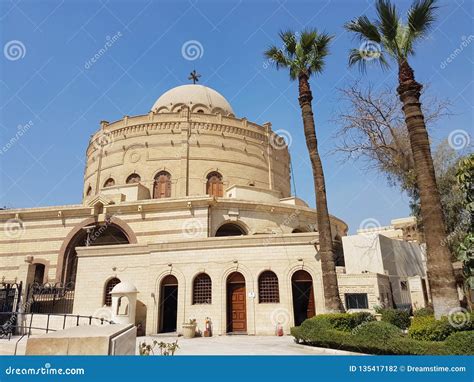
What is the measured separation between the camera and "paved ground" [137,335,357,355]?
1146 centimetres

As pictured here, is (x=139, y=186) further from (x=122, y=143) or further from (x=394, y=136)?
(x=394, y=136)

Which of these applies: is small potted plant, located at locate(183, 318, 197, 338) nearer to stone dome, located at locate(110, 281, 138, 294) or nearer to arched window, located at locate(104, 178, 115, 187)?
stone dome, located at locate(110, 281, 138, 294)

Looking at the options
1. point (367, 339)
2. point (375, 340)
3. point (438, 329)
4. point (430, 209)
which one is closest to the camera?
point (438, 329)

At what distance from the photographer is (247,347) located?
12469 millimetres

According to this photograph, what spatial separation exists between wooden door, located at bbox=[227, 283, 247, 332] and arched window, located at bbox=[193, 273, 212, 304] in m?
1.12

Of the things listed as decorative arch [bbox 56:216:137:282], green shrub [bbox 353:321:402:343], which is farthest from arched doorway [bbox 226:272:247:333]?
decorative arch [bbox 56:216:137:282]

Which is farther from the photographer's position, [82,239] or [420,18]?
[82,239]

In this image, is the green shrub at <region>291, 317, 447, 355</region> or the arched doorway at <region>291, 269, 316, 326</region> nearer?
the green shrub at <region>291, 317, 447, 355</region>

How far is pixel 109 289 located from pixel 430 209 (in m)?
17.0

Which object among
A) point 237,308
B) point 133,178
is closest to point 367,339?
point 237,308

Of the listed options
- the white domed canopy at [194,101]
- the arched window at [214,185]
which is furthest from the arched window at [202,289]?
the white domed canopy at [194,101]

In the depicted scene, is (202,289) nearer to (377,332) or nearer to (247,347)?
(247,347)

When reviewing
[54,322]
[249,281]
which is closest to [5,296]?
[54,322]

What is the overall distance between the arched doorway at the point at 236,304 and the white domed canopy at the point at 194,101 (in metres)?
21.1
